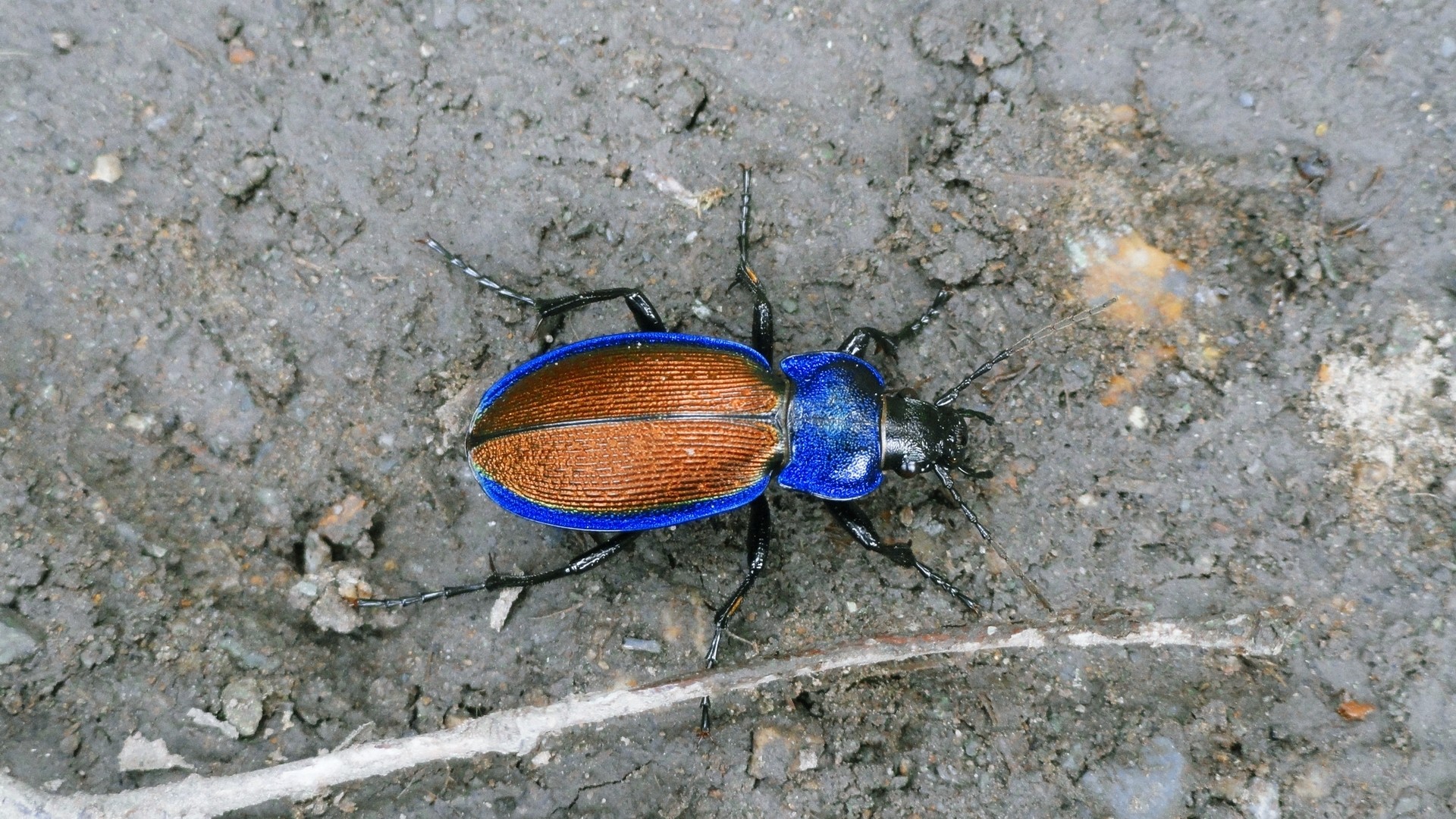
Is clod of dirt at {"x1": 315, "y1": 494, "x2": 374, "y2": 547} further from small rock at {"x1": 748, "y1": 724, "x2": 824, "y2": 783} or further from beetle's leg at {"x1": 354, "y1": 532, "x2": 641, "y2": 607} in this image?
small rock at {"x1": 748, "y1": 724, "x2": 824, "y2": 783}

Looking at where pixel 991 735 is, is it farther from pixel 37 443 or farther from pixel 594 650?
pixel 37 443

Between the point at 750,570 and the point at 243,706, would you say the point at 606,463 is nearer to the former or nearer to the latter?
the point at 750,570

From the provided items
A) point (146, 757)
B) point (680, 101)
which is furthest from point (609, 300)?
Answer: point (146, 757)

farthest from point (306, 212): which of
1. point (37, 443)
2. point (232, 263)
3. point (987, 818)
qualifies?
point (987, 818)

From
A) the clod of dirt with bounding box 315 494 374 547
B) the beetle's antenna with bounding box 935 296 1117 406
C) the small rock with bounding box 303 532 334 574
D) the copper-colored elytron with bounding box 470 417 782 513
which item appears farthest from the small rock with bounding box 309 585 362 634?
the beetle's antenna with bounding box 935 296 1117 406

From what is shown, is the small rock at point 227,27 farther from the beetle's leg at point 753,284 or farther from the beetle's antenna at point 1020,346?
the beetle's antenna at point 1020,346

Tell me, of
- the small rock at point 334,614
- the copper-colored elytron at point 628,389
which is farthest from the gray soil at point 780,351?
the copper-colored elytron at point 628,389

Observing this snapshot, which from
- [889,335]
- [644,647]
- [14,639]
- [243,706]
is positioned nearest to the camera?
[14,639]
